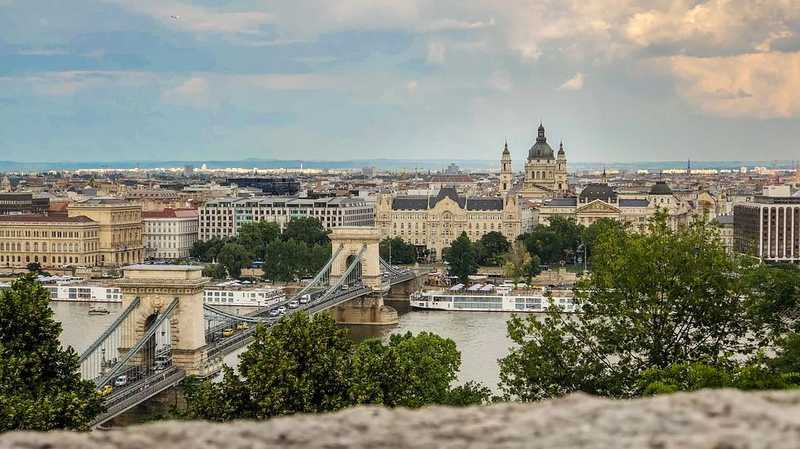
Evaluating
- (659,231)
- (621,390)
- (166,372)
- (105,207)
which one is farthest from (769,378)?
(105,207)

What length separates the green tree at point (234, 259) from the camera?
5597cm

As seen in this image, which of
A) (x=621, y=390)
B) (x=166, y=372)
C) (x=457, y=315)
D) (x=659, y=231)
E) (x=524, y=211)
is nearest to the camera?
(x=621, y=390)

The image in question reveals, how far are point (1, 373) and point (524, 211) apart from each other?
6221 centimetres

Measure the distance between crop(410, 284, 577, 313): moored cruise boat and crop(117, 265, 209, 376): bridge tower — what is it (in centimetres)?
2098

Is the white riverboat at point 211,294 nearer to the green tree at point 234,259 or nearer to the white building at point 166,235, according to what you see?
the green tree at point 234,259

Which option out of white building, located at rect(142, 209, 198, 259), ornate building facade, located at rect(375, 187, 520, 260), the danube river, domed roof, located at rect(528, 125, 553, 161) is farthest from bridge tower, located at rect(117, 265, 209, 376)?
domed roof, located at rect(528, 125, 553, 161)

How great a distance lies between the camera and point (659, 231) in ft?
47.0

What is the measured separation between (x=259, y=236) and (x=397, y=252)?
287 inches

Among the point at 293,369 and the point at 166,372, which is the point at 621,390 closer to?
the point at 293,369

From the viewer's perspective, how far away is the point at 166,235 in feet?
226

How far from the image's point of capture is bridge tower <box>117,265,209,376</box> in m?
22.7

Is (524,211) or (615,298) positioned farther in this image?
(524,211)

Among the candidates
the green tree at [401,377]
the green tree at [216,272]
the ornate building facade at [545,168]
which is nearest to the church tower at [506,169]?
the ornate building facade at [545,168]

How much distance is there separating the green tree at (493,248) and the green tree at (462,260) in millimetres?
4054
